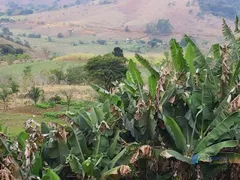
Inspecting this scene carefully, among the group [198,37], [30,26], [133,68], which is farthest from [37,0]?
[133,68]

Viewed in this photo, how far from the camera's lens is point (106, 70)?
1088 inches

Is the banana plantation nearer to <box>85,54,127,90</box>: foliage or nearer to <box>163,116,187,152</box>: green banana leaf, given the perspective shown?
<box>163,116,187,152</box>: green banana leaf

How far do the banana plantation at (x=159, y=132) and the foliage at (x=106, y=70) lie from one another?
2094cm

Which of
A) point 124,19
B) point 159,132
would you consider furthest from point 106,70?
point 124,19

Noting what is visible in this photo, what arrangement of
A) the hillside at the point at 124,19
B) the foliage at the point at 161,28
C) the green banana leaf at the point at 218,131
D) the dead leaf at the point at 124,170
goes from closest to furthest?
the dead leaf at the point at 124,170
the green banana leaf at the point at 218,131
the foliage at the point at 161,28
the hillside at the point at 124,19

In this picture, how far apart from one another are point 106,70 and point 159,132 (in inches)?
843

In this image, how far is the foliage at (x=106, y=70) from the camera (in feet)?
91.0

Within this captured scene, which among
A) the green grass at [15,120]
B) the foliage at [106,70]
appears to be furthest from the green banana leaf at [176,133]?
the foliage at [106,70]

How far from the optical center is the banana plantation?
5.65 metres

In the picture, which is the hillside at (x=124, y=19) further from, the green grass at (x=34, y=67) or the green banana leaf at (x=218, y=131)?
the green banana leaf at (x=218, y=131)

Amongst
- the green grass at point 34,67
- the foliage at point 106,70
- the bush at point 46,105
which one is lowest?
the green grass at point 34,67

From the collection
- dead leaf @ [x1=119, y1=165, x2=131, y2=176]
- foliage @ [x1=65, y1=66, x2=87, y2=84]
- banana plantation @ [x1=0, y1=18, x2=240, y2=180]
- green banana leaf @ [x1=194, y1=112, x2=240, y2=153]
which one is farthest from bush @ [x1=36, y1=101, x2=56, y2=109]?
dead leaf @ [x1=119, y1=165, x2=131, y2=176]

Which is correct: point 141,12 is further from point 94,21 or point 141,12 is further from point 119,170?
point 119,170

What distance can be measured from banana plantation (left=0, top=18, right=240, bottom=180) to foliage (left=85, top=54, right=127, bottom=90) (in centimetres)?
2094
